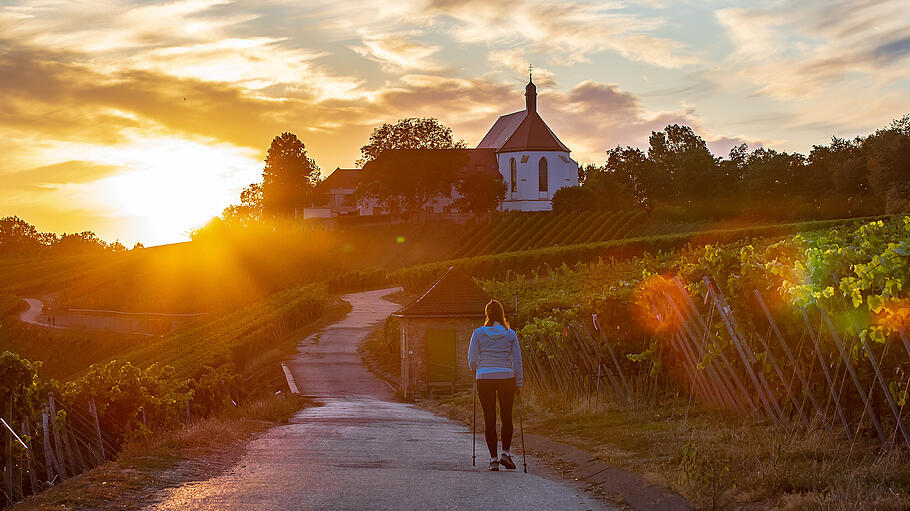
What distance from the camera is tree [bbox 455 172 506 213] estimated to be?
116 m

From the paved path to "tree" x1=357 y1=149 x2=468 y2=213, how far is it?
9148cm

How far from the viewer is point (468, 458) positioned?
12.9 meters

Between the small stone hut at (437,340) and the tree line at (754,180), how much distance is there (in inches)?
1538

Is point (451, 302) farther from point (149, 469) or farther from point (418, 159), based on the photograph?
point (418, 159)

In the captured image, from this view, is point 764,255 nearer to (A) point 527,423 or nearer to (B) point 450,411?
(A) point 527,423

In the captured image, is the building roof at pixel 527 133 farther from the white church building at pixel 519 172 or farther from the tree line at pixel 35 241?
the tree line at pixel 35 241

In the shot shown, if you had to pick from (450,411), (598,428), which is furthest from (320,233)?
(598,428)

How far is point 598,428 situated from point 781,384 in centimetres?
314

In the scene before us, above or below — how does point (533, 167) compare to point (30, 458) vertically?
above

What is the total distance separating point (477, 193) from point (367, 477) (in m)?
106

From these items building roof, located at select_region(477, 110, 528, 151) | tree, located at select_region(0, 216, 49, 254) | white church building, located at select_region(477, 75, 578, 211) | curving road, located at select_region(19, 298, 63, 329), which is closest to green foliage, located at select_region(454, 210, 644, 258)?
white church building, located at select_region(477, 75, 578, 211)

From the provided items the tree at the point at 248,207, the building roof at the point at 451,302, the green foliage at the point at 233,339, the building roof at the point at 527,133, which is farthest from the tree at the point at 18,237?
the building roof at the point at 451,302

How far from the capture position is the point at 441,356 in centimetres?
3538

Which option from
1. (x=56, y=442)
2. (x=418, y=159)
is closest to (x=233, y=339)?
(x=56, y=442)
